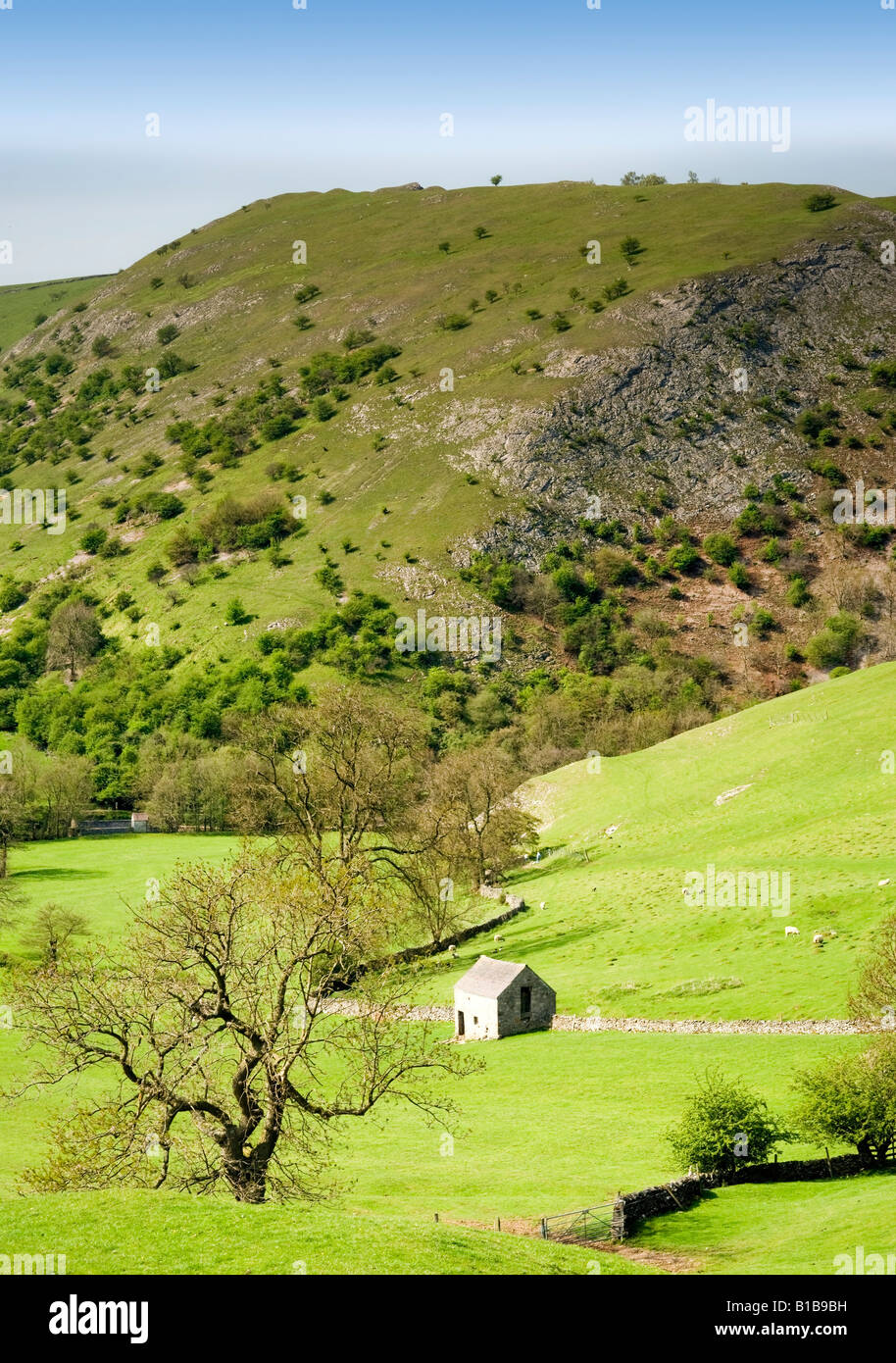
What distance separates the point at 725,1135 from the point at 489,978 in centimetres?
2478

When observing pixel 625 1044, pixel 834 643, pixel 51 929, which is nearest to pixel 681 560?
pixel 834 643

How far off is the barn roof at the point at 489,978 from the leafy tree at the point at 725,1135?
22.1m

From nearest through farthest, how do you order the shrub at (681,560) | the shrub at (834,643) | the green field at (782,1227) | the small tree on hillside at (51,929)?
the green field at (782,1227), the small tree on hillside at (51,929), the shrub at (834,643), the shrub at (681,560)

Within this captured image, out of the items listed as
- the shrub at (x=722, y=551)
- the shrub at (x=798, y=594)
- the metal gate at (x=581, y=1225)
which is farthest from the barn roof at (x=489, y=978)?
the shrub at (x=722, y=551)

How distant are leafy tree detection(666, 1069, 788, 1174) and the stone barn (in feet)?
71.7

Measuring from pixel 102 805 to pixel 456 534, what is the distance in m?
66.4

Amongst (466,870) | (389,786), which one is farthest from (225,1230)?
(466,870)

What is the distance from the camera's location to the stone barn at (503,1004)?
6056 cm

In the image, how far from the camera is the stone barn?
6056cm

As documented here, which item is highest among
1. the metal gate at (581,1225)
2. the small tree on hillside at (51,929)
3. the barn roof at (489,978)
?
the metal gate at (581,1225)

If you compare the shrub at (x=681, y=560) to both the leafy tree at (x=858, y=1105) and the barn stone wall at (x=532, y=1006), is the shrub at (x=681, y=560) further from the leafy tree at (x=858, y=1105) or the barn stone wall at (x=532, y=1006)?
the leafy tree at (x=858, y=1105)

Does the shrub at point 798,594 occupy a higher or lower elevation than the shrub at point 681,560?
lower

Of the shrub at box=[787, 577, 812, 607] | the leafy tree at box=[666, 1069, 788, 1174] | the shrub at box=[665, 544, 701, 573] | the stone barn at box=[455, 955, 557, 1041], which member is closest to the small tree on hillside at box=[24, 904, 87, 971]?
the stone barn at box=[455, 955, 557, 1041]

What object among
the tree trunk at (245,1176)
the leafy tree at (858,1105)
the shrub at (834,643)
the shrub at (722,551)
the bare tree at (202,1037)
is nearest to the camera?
the bare tree at (202,1037)
